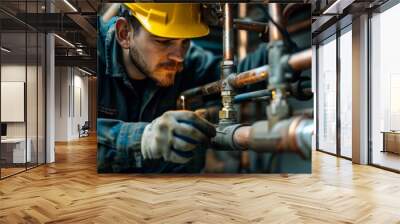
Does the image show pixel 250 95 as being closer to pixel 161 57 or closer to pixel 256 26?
pixel 256 26

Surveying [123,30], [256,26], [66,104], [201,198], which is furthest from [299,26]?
[66,104]

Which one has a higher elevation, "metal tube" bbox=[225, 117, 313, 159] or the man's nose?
the man's nose

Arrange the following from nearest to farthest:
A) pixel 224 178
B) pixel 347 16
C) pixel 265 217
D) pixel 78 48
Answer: pixel 265 217 < pixel 224 178 < pixel 347 16 < pixel 78 48

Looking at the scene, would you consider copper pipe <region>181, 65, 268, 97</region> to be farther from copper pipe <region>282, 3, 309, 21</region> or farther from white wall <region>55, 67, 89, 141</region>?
white wall <region>55, 67, 89, 141</region>

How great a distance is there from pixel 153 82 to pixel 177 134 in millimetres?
960

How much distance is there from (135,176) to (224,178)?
1.51 metres

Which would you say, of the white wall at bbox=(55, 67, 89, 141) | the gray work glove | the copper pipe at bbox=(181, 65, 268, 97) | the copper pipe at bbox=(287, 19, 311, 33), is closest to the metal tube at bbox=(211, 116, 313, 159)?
the gray work glove

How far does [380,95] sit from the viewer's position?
761 cm

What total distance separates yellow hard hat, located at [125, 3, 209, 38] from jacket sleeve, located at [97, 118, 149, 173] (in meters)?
1.60

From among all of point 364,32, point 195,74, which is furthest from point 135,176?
point 364,32

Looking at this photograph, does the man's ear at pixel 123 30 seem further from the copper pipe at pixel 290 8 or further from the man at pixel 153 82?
the copper pipe at pixel 290 8

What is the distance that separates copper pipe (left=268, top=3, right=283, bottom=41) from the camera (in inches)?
250

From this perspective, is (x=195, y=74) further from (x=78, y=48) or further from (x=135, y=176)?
(x=78, y=48)

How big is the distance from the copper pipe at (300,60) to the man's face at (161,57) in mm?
1748
